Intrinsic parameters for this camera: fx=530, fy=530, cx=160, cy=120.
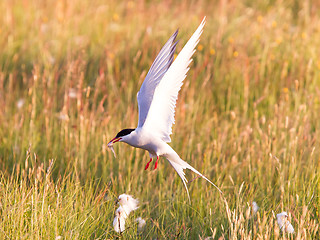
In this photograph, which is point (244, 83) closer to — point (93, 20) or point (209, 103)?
point (209, 103)

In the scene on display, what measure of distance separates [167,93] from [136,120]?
5.62 ft

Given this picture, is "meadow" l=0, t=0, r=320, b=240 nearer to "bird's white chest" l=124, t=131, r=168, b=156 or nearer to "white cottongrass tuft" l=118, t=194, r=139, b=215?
"white cottongrass tuft" l=118, t=194, r=139, b=215

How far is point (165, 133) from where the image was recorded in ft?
7.86

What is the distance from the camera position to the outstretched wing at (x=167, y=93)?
7.30 feet

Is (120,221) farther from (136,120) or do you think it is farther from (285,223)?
(136,120)

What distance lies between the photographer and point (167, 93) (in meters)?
2.32

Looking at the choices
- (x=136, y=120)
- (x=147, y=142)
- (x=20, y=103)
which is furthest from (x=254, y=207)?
(x=20, y=103)

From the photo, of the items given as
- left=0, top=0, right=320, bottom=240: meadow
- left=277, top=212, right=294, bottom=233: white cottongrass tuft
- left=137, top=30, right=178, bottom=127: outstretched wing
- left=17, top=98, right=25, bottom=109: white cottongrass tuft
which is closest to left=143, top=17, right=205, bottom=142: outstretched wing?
left=137, top=30, right=178, bottom=127: outstretched wing

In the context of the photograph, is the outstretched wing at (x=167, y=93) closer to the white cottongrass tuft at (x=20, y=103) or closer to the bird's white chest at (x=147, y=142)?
the bird's white chest at (x=147, y=142)

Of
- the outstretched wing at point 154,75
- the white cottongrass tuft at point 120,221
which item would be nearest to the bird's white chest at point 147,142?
the outstretched wing at point 154,75

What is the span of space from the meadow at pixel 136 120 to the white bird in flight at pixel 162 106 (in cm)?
39

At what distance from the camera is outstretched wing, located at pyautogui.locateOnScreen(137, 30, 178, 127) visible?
2479 millimetres

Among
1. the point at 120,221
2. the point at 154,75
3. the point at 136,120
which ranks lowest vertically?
the point at 120,221

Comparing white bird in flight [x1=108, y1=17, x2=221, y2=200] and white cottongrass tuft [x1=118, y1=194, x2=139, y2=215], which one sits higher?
white bird in flight [x1=108, y1=17, x2=221, y2=200]
